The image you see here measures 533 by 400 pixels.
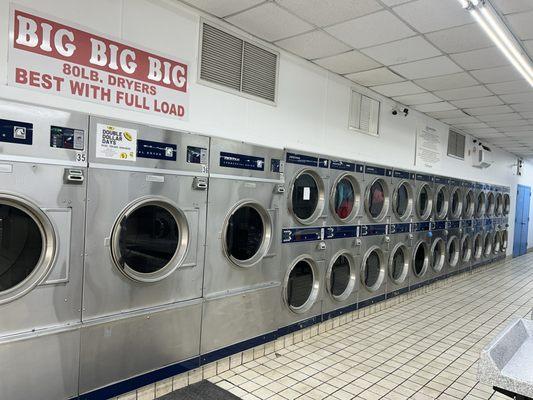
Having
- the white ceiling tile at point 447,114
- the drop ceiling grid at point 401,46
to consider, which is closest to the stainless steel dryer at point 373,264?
the drop ceiling grid at point 401,46

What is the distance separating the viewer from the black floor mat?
121 inches

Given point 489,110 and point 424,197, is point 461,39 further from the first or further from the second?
point 424,197

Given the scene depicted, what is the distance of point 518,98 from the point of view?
554 centimetres

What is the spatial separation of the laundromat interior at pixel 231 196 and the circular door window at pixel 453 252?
235 cm

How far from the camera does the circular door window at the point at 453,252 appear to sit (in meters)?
8.05

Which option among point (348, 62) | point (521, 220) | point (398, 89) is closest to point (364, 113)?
point (398, 89)

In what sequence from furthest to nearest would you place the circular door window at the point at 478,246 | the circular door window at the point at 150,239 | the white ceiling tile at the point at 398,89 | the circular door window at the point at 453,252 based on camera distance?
the circular door window at the point at 478,246 < the circular door window at the point at 453,252 < the white ceiling tile at the point at 398,89 < the circular door window at the point at 150,239

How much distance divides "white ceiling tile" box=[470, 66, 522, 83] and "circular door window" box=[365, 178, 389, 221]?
68.8 inches

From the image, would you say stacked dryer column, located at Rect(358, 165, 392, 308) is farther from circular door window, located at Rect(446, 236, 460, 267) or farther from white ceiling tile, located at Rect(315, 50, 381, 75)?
circular door window, located at Rect(446, 236, 460, 267)

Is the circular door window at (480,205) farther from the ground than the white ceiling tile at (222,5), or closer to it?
closer to it

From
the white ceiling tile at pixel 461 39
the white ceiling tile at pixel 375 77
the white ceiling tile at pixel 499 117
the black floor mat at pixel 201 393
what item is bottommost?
the black floor mat at pixel 201 393

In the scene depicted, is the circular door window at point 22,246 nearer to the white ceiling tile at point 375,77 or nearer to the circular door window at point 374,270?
the white ceiling tile at point 375,77

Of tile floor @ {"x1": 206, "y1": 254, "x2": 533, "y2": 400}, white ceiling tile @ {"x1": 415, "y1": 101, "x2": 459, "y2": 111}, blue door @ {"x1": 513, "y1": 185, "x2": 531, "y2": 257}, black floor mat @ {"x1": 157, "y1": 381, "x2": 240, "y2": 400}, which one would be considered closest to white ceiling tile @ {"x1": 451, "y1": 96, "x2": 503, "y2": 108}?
white ceiling tile @ {"x1": 415, "y1": 101, "x2": 459, "y2": 111}

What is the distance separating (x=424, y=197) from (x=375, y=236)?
1.94 metres
